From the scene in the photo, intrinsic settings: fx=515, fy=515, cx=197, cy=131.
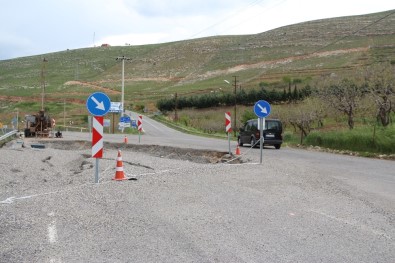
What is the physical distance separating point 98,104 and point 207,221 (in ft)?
18.8

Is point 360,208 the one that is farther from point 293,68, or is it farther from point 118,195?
point 293,68

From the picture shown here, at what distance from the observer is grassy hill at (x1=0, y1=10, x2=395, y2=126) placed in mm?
102062

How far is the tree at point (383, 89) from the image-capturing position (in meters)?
37.8

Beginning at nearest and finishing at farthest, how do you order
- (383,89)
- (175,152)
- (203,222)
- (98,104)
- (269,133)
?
1. (203,222)
2. (98,104)
3. (175,152)
4. (269,133)
5. (383,89)

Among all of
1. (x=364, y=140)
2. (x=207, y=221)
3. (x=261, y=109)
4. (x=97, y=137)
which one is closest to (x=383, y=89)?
(x=364, y=140)

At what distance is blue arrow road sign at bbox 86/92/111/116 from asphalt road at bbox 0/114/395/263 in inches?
72.3

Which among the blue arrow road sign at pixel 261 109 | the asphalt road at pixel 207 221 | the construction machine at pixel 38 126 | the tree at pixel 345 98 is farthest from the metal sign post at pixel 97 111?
the construction machine at pixel 38 126

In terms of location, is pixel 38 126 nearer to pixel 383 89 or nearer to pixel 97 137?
pixel 383 89

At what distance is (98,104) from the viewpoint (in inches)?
514

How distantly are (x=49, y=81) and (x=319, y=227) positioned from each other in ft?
512

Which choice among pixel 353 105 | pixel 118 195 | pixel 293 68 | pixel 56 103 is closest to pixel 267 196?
pixel 118 195

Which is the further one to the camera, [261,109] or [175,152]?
[175,152]

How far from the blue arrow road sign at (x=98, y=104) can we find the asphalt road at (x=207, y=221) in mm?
1836

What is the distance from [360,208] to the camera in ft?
33.0
